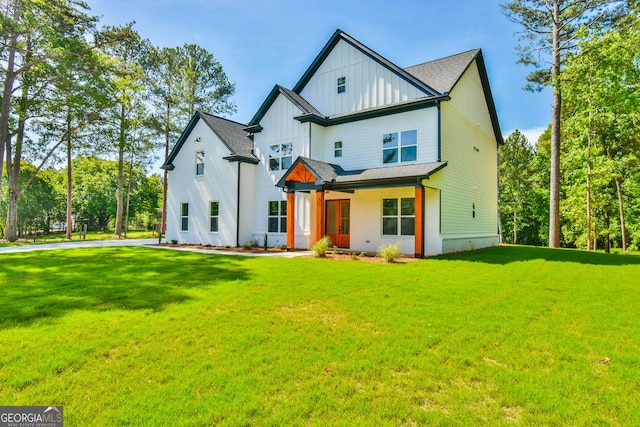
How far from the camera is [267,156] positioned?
1733 cm

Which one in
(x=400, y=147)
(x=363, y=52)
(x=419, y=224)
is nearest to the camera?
(x=419, y=224)

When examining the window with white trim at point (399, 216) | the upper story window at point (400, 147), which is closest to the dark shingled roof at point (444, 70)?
the upper story window at point (400, 147)

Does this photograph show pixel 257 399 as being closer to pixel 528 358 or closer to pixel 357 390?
pixel 357 390

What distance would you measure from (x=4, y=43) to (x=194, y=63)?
1271cm

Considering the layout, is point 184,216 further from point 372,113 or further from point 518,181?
point 518,181

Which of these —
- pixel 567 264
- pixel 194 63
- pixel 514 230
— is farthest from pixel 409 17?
pixel 514 230

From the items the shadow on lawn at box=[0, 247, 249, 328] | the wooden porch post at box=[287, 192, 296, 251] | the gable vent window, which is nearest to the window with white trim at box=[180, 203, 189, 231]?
the wooden porch post at box=[287, 192, 296, 251]

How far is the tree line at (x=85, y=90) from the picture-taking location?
1848cm

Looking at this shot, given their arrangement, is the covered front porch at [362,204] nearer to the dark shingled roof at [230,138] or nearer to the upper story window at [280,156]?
the upper story window at [280,156]

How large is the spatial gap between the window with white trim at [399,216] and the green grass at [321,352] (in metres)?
6.20

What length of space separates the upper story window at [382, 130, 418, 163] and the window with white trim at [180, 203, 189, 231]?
12175 mm

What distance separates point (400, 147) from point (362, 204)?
9.81ft

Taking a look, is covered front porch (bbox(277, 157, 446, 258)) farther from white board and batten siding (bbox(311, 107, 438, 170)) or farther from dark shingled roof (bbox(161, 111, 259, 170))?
dark shingled roof (bbox(161, 111, 259, 170))

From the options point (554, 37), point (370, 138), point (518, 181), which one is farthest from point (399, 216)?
point (518, 181)
